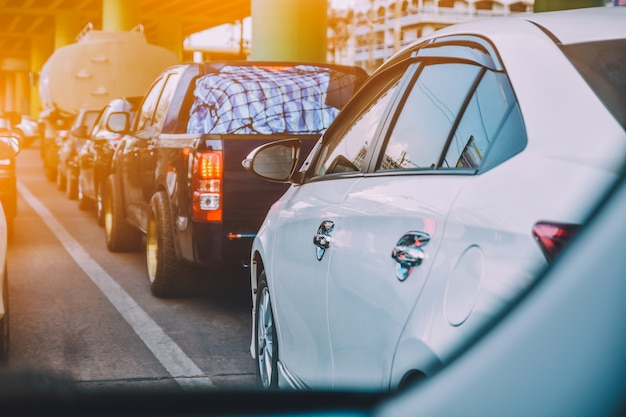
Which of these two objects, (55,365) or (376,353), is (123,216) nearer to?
(55,365)

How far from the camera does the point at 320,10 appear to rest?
17.5 m

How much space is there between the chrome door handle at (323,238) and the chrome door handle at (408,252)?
0.78 m

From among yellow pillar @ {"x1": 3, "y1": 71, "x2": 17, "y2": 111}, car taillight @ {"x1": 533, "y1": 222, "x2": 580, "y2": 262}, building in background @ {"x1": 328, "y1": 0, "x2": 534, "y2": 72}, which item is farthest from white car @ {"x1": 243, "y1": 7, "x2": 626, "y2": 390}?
yellow pillar @ {"x1": 3, "y1": 71, "x2": 17, "y2": 111}

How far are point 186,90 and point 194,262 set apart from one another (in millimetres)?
1552

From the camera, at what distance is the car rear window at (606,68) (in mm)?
2127

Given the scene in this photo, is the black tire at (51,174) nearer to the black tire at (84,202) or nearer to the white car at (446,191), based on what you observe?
the black tire at (84,202)

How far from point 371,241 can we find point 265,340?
1919 millimetres

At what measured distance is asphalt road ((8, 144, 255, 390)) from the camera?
233 inches

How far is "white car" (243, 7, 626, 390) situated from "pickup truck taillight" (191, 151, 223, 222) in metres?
3.29

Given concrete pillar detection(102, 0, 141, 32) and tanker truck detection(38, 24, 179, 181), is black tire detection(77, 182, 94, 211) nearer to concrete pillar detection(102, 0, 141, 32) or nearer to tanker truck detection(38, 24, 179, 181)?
tanker truck detection(38, 24, 179, 181)

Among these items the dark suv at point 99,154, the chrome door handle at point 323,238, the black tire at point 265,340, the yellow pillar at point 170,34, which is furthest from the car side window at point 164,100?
the yellow pillar at point 170,34

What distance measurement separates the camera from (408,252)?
2.69m

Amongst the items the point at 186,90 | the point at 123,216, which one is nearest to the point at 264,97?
the point at 186,90

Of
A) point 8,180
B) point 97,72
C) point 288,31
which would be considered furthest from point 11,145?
point 97,72
